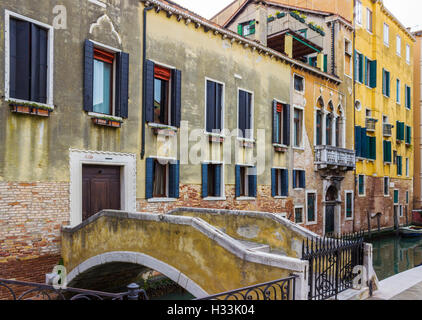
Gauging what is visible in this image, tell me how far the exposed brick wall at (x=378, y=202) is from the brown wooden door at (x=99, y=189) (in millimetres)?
14816

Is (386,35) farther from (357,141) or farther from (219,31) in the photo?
(219,31)

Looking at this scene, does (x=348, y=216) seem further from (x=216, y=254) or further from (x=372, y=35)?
(x=216, y=254)

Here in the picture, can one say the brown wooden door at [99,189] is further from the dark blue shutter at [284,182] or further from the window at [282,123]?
the dark blue shutter at [284,182]

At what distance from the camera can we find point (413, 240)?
868 inches

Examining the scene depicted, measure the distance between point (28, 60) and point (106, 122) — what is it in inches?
85.0

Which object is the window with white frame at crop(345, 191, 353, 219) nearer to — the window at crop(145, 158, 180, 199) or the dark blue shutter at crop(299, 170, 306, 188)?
the dark blue shutter at crop(299, 170, 306, 188)

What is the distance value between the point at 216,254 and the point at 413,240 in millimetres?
19977

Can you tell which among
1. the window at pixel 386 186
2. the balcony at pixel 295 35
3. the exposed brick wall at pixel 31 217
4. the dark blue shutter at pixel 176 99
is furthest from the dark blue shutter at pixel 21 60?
the window at pixel 386 186

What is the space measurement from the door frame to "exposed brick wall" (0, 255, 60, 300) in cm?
92

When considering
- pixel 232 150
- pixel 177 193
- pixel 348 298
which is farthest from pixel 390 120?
pixel 348 298

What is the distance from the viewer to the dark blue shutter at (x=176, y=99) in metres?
11.0

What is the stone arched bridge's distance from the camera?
19.0ft

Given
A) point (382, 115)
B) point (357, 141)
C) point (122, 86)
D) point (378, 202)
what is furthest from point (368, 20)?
point (122, 86)

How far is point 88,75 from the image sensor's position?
29.2 ft
